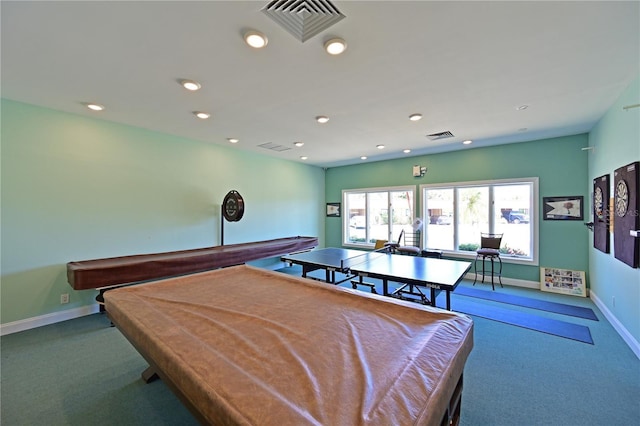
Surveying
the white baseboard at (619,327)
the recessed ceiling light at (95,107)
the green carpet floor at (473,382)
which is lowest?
the green carpet floor at (473,382)

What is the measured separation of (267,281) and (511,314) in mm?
3659

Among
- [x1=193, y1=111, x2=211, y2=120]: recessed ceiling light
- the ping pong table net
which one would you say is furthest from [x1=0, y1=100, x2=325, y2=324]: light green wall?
the ping pong table net

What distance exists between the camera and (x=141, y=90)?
2.98m

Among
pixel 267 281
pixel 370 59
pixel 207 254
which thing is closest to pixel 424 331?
pixel 267 281

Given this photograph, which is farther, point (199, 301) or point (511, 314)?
point (511, 314)

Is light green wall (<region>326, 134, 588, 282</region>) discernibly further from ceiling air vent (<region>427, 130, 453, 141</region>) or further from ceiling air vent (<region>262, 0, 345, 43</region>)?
ceiling air vent (<region>262, 0, 345, 43</region>)

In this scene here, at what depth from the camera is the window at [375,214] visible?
685cm

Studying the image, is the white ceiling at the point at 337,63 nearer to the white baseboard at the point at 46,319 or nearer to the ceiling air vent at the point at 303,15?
the ceiling air vent at the point at 303,15

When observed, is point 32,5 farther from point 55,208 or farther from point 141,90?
point 55,208

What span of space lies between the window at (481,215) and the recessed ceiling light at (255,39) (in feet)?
17.2

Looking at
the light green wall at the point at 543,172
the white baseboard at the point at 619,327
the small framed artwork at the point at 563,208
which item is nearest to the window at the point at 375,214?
the light green wall at the point at 543,172

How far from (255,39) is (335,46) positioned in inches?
25.5

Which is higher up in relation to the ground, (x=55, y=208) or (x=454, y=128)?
(x=454, y=128)

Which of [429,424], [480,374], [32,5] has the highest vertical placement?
[32,5]
